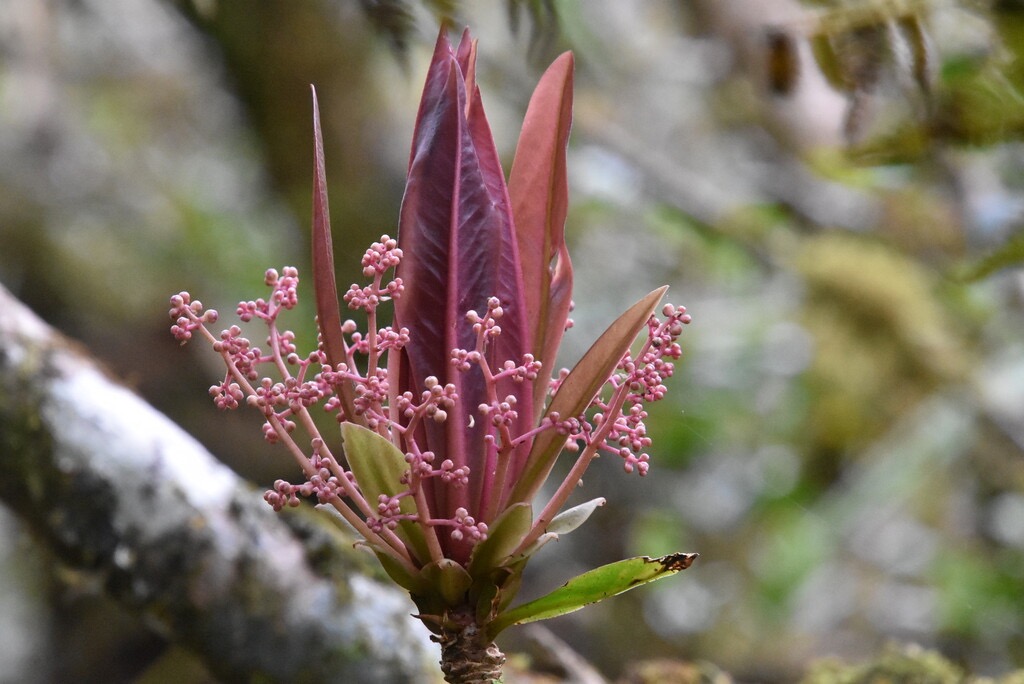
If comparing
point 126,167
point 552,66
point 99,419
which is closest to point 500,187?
point 552,66

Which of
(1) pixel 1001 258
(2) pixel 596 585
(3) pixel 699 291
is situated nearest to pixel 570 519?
(2) pixel 596 585

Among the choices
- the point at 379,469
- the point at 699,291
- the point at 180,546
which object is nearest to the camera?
the point at 379,469

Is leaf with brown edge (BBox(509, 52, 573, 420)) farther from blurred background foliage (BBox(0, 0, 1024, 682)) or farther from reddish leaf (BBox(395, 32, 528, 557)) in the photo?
blurred background foliage (BBox(0, 0, 1024, 682))

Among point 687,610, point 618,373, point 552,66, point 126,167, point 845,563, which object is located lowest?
point 618,373

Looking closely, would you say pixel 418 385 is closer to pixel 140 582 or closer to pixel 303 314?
pixel 140 582

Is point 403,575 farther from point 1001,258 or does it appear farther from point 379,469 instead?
point 1001,258

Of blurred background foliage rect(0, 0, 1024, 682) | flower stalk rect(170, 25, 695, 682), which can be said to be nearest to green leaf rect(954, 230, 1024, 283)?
flower stalk rect(170, 25, 695, 682)

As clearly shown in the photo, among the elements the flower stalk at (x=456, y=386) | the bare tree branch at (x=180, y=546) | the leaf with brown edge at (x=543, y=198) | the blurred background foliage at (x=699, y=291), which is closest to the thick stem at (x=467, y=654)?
the flower stalk at (x=456, y=386)
